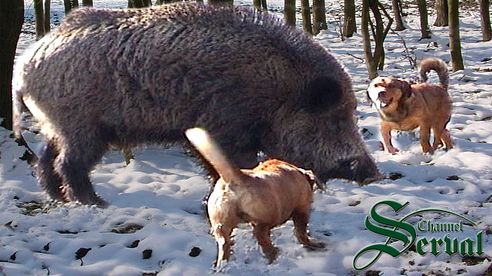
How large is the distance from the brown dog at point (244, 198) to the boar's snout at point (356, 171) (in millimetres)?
1284

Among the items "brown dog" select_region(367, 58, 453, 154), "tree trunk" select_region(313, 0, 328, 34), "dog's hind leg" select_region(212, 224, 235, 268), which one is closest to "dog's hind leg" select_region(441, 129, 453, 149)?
"brown dog" select_region(367, 58, 453, 154)

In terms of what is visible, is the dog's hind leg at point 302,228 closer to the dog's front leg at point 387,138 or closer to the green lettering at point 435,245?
the green lettering at point 435,245

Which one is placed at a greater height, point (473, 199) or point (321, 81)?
point (321, 81)

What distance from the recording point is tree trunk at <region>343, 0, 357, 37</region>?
16.2 m

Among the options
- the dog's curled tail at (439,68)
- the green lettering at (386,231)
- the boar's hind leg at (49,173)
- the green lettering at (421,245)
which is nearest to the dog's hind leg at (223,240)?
the green lettering at (386,231)

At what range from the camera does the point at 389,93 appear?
629 centimetres

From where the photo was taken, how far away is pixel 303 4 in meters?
15.9

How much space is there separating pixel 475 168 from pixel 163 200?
2.73 m

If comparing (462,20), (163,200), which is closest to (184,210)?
(163,200)

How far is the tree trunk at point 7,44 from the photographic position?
666 centimetres

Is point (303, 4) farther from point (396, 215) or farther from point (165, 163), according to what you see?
point (396, 215)

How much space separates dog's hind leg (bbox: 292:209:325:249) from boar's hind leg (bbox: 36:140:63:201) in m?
2.23

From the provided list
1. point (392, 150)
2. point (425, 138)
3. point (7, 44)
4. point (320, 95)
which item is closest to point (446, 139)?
point (425, 138)

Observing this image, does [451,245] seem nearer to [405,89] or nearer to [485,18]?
[405,89]
